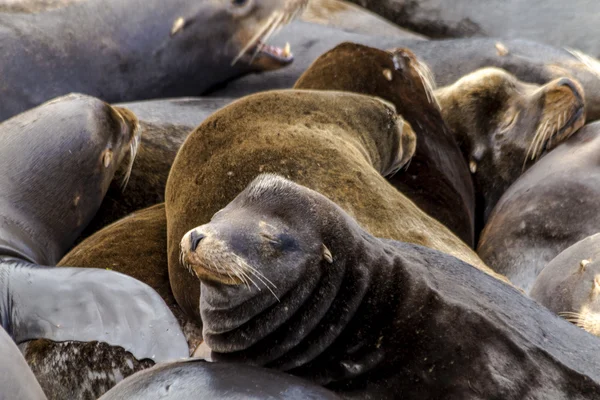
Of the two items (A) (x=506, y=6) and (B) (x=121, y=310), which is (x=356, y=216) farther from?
(A) (x=506, y=6)

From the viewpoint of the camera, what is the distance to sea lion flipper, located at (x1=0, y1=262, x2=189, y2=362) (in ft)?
11.1

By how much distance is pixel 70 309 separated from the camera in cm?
368

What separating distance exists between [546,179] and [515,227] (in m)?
0.32

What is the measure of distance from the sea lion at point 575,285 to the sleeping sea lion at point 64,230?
1.50m

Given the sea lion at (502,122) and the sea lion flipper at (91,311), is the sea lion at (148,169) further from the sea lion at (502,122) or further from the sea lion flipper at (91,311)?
the sea lion at (502,122)

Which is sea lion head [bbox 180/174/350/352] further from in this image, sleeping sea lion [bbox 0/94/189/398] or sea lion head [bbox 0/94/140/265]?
sea lion head [bbox 0/94/140/265]

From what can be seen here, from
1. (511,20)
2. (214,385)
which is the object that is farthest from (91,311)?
(511,20)

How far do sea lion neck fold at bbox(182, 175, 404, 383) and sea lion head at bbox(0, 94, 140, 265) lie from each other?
5.93 ft

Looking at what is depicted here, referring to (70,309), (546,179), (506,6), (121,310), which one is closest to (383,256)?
(121,310)

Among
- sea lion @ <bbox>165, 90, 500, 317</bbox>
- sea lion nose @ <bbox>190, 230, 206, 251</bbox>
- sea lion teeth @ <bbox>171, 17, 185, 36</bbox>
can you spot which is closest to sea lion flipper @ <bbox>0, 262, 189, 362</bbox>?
sea lion @ <bbox>165, 90, 500, 317</bbox>

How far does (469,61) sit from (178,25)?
1836 mm

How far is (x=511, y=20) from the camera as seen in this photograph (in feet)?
24.4

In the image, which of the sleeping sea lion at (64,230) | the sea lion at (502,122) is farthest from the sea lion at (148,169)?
the sea lion at (502,122)

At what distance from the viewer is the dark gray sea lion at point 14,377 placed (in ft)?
8.29
